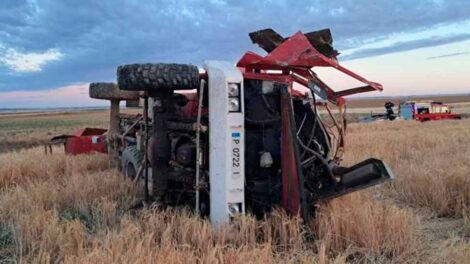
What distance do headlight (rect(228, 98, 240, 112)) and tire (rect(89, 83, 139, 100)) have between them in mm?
3920

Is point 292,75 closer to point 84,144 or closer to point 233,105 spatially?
point 233,105

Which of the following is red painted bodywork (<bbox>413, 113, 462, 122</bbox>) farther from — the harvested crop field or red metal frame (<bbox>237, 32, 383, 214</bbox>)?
red metal frame (<bbox>237, 32, 383, 214</bbox>)

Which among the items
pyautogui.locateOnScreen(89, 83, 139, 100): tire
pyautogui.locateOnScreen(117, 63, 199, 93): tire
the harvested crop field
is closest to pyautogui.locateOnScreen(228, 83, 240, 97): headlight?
pyautogui.locateOnScreen(117, 63, 199, 93): tire

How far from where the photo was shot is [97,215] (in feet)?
15.9

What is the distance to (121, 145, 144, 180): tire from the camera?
22.0 ft

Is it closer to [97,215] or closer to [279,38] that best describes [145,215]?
[97,215]

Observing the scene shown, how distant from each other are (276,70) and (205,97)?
2.82ft

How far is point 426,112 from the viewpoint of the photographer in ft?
103

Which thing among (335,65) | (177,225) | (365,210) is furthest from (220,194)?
(335,65)

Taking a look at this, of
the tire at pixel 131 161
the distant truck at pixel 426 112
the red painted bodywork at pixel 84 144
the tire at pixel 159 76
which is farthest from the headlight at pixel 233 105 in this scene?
the distant truck at pixel 426 112

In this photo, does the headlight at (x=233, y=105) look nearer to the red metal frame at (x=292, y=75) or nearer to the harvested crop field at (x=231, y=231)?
the red metal frame at (x=292, y=75)

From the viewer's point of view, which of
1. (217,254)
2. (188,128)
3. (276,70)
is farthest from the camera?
(276,70)

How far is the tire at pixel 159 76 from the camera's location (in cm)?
469

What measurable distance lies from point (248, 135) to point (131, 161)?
8.09 feet
